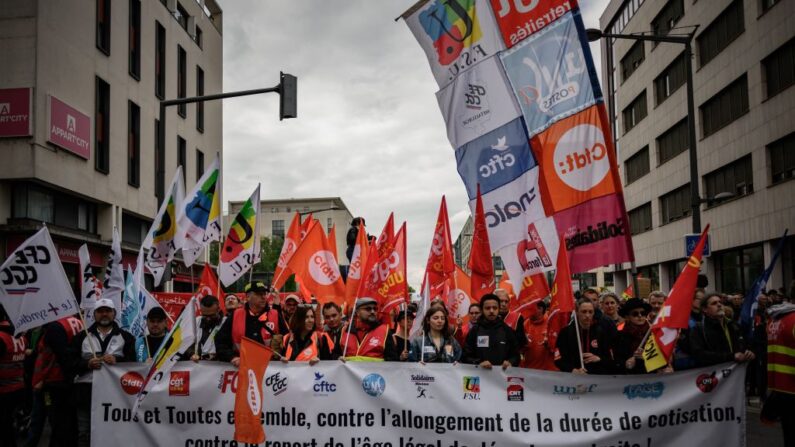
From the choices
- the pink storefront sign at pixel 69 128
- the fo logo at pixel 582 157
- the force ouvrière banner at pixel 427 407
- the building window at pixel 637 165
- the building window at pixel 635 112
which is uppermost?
the building window at pixel 635 112

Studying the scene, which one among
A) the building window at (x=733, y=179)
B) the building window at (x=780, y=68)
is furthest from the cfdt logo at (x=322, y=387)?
the building window at (x=733, y=179)

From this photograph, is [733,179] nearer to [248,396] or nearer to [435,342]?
[435,342]

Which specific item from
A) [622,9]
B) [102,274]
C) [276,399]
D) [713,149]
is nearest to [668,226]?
[713,149]

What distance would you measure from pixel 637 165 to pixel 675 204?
6346mm

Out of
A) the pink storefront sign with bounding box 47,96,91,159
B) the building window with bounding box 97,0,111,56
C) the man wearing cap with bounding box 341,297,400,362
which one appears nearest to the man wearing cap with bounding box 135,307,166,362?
the man wearing cap with bounding box 341,297,400,362

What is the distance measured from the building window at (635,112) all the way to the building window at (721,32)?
26.9 feet

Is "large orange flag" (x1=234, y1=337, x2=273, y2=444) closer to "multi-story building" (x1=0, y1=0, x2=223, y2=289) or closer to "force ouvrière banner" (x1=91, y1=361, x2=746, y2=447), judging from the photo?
"force ouvrière banner" (x1=91, y1=361, x2=746, y2=447)

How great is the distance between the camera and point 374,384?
686cm

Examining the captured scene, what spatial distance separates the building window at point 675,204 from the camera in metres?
31.7

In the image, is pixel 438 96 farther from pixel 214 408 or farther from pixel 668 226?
pixel 668 226

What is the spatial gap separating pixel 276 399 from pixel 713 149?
25360 mm

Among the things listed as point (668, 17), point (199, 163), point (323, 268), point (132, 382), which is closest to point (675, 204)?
point (668, 17)

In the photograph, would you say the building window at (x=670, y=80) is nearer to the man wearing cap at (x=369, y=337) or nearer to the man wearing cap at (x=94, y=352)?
the man wearing cap at (x=369, y=337)

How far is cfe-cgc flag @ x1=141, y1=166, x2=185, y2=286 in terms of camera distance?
32.5ft
